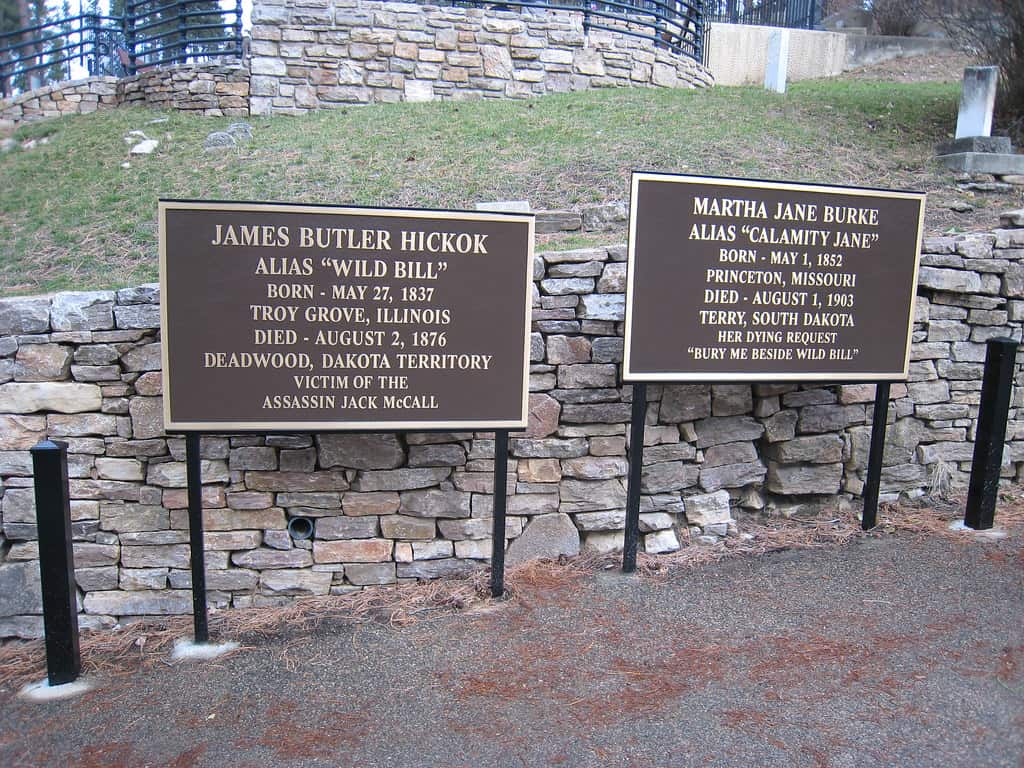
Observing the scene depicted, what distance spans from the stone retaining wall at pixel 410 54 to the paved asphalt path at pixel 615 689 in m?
8.97

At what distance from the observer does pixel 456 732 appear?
10.2ft

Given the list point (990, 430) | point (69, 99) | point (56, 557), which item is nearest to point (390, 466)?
point (56, 557)

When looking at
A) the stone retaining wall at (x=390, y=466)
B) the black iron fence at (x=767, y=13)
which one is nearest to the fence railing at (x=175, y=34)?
the stone retaining wall at (x=390, y=466)

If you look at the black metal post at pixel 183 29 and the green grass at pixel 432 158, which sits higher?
the black metal post at pixel 183 29

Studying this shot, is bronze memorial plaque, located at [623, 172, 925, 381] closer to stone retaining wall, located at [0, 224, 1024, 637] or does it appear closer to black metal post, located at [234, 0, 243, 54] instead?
stone retaining wall, located at [0, 224, 1024, 637]

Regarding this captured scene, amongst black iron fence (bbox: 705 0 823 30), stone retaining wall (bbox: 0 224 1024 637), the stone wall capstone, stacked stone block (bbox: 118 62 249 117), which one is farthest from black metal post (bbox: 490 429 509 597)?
black iron fence (bbox: 705 0 823 30)

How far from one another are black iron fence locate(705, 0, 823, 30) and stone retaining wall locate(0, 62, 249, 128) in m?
12.1

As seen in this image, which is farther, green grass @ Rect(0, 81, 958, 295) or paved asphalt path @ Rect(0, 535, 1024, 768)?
green grass @ Rect(0, 81, 958, 295)

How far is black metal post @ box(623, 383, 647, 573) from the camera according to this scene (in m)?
4.30

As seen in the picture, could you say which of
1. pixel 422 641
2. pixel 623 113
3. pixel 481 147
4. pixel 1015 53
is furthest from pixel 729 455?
pixel 1015 53

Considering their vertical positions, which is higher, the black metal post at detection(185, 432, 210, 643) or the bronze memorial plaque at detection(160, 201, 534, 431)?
the bronze memorial plaque at detection(160, 201, 534, 431)

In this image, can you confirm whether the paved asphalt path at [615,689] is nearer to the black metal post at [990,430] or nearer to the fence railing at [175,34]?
the black metal post at [990,430]

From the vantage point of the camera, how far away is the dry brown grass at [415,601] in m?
3.90

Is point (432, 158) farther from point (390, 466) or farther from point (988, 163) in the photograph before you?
point (988, 163)
